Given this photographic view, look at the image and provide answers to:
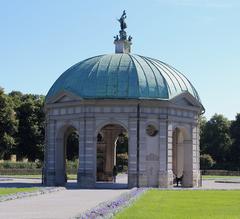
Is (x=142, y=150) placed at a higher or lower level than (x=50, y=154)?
higher

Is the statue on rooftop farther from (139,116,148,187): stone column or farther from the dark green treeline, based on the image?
the dark green treeline

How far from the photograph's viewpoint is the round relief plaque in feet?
180

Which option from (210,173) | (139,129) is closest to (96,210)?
(139,129)

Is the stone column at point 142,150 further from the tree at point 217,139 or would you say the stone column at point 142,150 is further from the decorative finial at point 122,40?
the tree at point 217,139

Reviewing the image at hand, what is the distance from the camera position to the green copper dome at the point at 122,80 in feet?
178

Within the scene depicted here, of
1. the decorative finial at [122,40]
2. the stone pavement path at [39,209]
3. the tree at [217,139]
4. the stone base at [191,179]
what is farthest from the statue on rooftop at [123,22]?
the tree at [217,139]

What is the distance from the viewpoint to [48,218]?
78.3ft

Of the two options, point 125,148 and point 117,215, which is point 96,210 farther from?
point 125,148

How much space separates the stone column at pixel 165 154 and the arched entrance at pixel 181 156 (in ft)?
10.2

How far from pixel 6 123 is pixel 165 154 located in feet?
155

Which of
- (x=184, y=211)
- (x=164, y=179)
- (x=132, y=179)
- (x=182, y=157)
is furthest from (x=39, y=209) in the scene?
(x=182, y=157)

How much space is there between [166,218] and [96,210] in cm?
297

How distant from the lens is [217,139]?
121m

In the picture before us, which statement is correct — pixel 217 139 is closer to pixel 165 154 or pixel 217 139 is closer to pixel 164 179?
pixel 165 154
